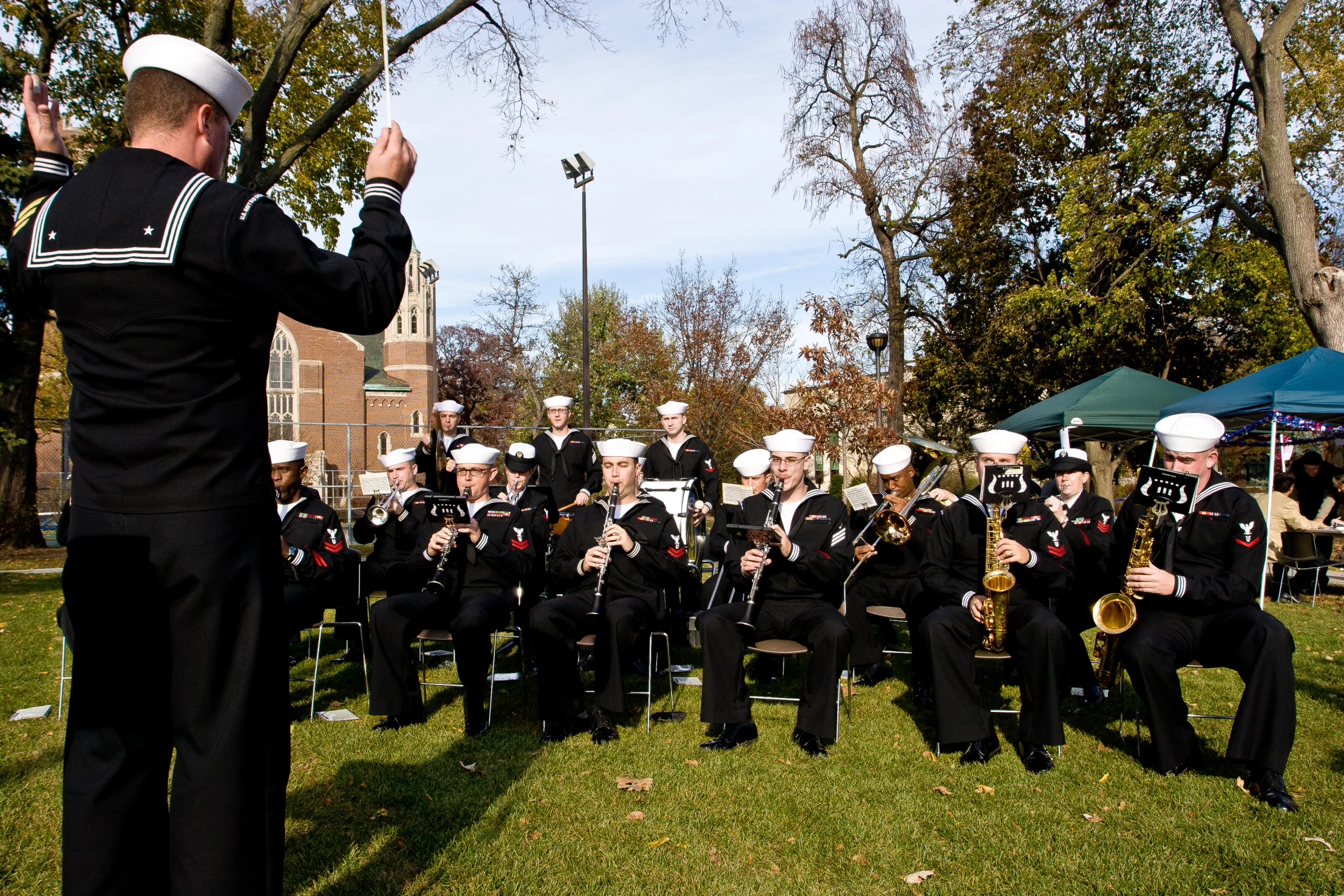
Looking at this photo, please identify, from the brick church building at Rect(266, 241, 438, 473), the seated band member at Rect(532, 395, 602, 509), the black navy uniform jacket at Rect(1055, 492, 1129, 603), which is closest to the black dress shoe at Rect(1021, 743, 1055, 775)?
the black navy uniform jacket at Rect(1055, 492, 1129, 603)

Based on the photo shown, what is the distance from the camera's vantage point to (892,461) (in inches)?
316

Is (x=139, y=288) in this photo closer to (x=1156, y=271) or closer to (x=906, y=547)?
(x=906, y=547)

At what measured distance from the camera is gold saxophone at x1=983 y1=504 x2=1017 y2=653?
5.27 meters

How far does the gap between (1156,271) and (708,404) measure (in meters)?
11.3

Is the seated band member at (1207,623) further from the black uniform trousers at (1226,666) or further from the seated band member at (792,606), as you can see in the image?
the seated band member at (792,606)

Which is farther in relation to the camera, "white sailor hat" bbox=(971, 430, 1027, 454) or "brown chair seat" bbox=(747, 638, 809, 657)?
"white sailor hat" bbox=(971, 430, 1027, 454)

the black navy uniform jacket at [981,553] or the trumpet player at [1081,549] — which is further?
the trumpet player at [1081,549]

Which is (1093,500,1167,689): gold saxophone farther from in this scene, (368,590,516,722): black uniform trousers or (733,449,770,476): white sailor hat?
(368,590,516,722): black uniform trousers

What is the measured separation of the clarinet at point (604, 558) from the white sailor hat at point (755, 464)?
3.37 feet

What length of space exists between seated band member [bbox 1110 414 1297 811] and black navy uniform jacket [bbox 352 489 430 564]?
533cm

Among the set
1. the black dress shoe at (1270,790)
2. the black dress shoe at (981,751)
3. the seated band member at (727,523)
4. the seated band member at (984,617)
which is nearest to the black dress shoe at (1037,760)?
the seated band member at (984,617)

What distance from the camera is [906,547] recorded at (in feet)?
25.3

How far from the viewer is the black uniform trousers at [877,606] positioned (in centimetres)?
613

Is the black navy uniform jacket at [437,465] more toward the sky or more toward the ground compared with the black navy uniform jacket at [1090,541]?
more toward the sky
